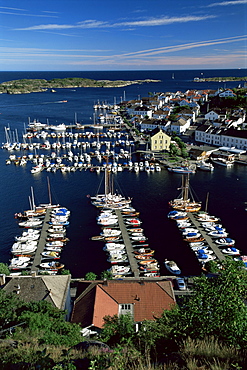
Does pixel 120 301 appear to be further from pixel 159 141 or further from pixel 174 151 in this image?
pixel 159 141

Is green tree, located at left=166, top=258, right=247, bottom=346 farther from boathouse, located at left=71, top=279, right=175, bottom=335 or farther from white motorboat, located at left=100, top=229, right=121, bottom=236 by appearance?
white motorboat, located at left=100, top=229, right=121, bottom=236

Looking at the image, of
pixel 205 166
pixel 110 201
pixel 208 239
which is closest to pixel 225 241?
pixel 208 239

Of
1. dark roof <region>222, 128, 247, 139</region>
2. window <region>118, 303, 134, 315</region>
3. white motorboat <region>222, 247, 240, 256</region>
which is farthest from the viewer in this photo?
dark roof <region>222, 128, 247, 139</region>

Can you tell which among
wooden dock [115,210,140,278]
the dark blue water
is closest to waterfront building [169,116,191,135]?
the dark blue water

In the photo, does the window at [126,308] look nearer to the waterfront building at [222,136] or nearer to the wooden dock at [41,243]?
the wooden dock at [41,243]

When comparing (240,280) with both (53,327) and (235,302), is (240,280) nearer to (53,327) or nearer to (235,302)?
(235,302)

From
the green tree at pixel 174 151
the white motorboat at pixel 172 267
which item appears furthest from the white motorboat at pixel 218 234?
the green tree at pixel 174 151
